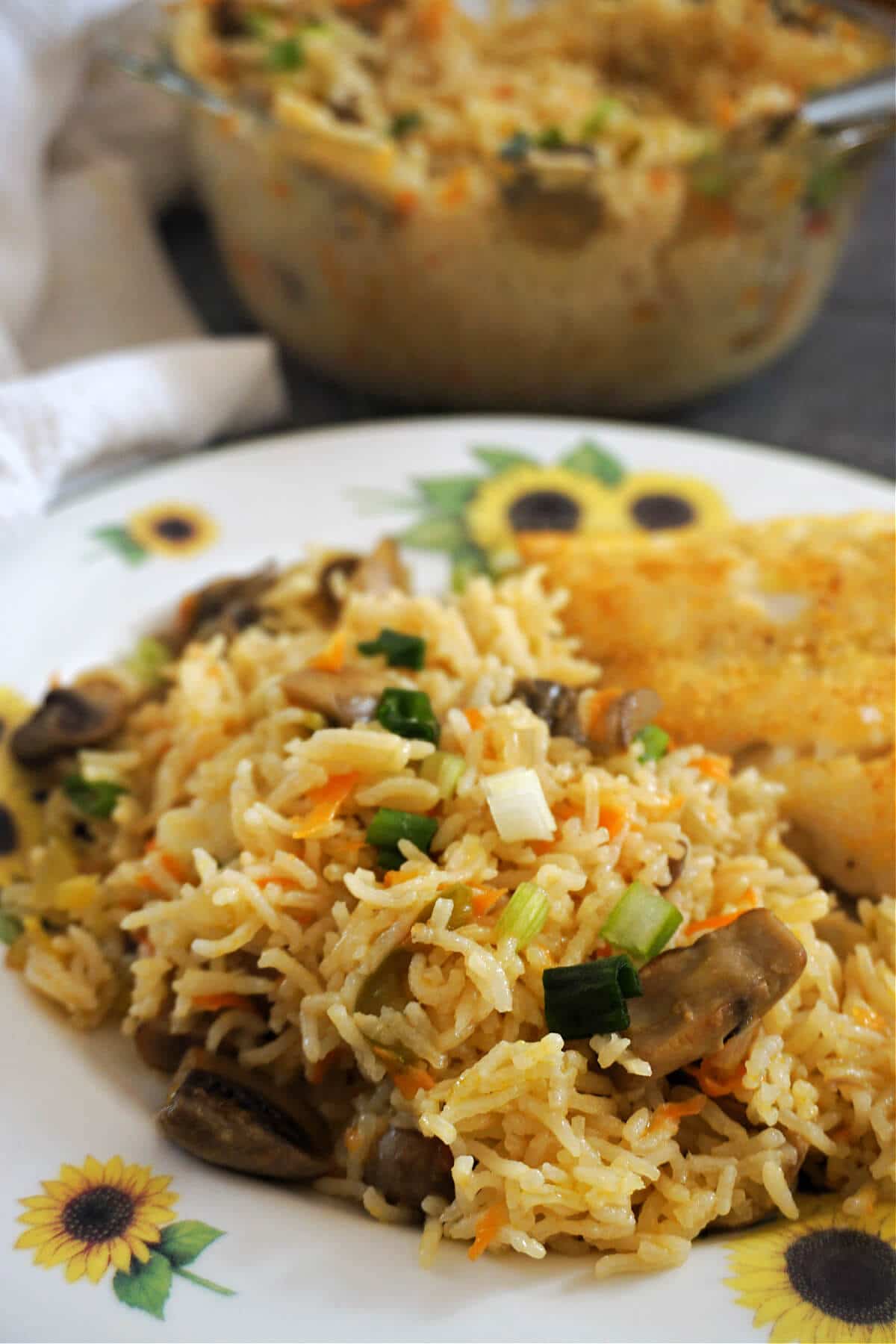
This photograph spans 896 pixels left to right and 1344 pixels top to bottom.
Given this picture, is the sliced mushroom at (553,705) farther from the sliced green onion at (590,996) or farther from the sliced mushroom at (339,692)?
the sliced green onion at (590,996)

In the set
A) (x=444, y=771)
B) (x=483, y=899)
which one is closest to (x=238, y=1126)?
(x=483, y=899)

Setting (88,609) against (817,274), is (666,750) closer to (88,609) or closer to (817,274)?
(88,609)

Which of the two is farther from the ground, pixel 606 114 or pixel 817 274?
pixel 606 114

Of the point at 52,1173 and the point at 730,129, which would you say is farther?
the point at 730,129

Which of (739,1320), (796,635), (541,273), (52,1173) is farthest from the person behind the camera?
(541,273)

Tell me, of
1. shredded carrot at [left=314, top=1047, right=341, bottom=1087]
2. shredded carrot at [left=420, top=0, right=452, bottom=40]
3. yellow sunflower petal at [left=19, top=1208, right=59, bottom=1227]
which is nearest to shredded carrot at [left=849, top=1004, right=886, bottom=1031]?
shredded carrot at [left=314, top=1047, right=341, bottom=1087]

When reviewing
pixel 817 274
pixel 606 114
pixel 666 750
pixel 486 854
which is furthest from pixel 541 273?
pixel 486 854
